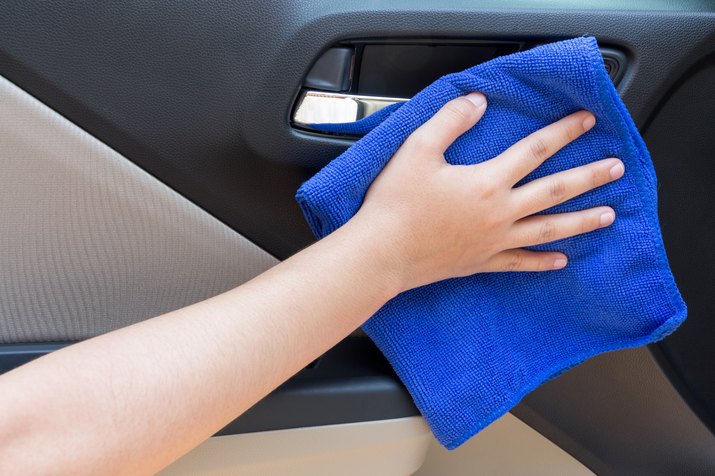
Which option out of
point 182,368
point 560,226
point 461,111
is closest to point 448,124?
point 461,111

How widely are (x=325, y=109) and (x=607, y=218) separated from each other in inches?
9.2

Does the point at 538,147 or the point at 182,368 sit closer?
the point at 182,368

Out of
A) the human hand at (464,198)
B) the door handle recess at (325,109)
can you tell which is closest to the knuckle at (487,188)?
the human hand at (464,198)

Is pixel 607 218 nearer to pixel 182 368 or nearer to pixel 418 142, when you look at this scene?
pixel 418 142

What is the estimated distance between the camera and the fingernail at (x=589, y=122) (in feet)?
1.69

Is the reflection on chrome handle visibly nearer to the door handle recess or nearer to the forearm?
the door handle recess

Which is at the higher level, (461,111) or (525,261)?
(461,111)

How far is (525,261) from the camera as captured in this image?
547 millimetres

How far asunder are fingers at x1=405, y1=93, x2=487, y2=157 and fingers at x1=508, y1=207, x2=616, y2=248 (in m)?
0.08

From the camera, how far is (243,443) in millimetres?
562

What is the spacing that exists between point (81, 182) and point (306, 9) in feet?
0.72

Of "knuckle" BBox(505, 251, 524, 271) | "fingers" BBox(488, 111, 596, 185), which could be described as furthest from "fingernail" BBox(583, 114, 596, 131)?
"knuckle" BBox(505, 251, 524, 271)

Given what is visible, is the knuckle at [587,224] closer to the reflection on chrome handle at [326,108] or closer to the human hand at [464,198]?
the human hand at [464,198]

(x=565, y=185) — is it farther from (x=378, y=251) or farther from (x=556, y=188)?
(x=378, y=251)
